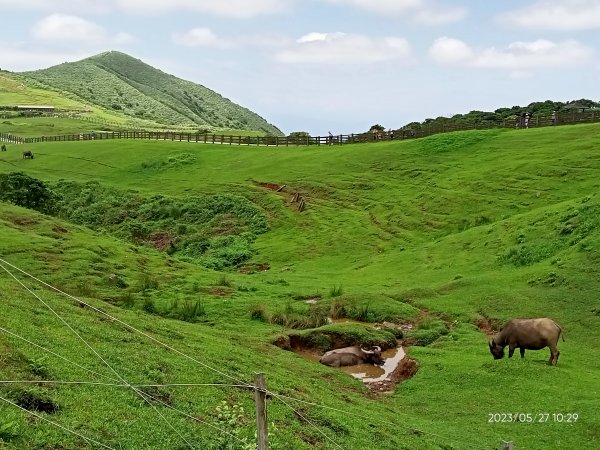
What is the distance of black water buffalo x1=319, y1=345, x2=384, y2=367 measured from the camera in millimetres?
24703

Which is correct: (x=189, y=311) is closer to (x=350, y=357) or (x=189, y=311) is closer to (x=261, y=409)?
(x=350, y=357)

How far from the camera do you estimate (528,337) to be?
22156 millimetres

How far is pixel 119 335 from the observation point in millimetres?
16828

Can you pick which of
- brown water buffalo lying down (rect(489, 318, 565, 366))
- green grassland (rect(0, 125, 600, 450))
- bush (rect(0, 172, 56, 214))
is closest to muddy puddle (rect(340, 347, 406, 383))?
green grassland (rect(0, 125, 600, 450))

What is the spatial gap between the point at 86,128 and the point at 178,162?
56127mm

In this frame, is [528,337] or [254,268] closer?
[528,337]

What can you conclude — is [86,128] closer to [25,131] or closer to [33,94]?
[25,131]

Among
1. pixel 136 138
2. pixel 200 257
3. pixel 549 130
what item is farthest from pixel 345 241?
pixel 136 138

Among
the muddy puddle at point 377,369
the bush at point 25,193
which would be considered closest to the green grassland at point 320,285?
the muddy puddle at point 377,369

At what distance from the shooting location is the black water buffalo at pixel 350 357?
24703 mm

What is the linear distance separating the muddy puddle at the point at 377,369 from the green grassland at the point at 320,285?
1.00m

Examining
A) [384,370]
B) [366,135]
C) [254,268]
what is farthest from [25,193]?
[366,135]

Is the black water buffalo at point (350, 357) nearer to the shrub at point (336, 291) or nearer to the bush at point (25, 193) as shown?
the shrub at point (336, 291)

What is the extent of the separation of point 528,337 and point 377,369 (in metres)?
5.80
